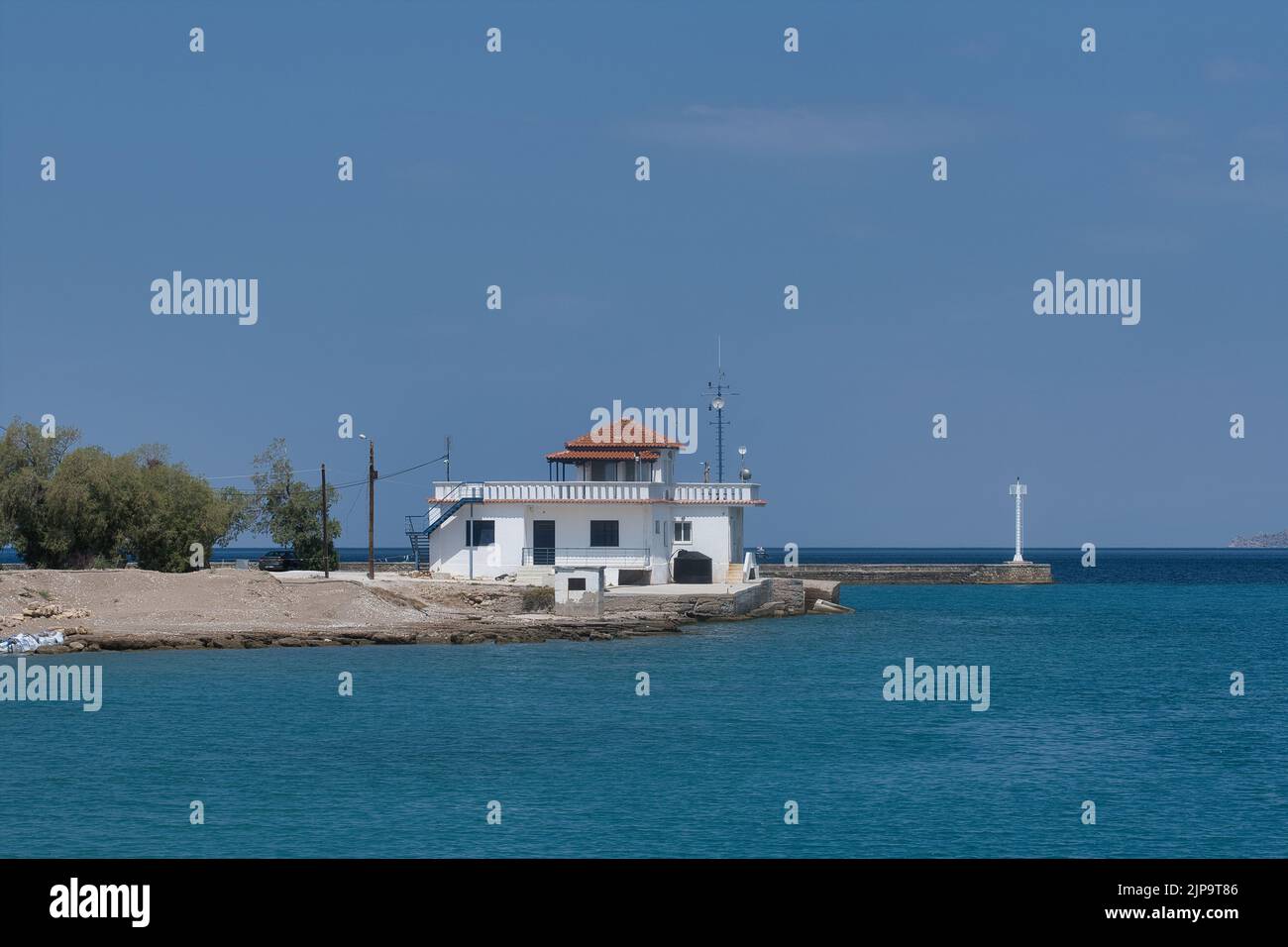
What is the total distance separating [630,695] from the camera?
3503cm

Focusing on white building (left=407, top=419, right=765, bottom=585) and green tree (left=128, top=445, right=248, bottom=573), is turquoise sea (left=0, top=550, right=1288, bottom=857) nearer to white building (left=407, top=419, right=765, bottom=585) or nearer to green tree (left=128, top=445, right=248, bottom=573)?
white building (left=407, top=419, right=765, bottom=585)

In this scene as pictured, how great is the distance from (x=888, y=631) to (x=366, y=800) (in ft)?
123

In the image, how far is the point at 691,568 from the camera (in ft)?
204

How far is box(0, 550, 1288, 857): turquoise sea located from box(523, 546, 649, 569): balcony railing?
1092 centimetres

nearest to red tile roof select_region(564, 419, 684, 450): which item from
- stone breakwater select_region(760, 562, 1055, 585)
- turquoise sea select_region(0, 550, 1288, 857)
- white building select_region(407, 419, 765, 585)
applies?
white building select_region(407, 419, 765, 585)

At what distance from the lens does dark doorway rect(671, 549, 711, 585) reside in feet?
204

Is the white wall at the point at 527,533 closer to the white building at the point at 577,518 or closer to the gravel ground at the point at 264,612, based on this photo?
the white building at the point at 577,518

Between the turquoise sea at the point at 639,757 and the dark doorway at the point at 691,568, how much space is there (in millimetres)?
14752

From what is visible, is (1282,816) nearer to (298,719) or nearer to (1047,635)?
(298,719)

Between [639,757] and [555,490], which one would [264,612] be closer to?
[555,490]

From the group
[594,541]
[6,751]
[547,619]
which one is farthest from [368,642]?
[6,751]

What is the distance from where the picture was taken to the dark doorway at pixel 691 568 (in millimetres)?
62156

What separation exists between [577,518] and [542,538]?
1.77 meters
